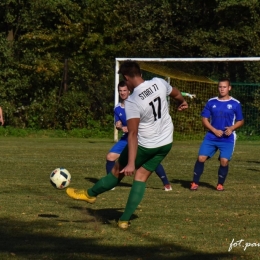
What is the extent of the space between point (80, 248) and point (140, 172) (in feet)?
4.94

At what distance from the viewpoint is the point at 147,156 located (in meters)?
7.98

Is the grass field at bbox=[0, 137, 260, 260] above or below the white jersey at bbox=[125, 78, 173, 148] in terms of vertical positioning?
below

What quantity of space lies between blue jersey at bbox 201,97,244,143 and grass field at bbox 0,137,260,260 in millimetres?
844

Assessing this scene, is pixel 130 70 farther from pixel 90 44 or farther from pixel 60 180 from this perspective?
pixel 90 44

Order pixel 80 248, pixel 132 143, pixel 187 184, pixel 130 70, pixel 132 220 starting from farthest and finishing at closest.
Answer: pixel 187 184
pixel 132 220
pixel 130 70
pixel 132 143
pixel 80 248

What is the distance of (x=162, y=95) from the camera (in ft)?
25.7

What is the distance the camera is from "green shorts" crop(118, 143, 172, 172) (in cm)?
792

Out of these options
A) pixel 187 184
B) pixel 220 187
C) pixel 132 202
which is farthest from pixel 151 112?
pixel 187 184

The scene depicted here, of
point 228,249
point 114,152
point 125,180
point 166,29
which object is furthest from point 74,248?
point 166,29

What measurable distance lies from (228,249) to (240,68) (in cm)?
2323

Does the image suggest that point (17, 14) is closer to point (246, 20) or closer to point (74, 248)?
point (246, 20)

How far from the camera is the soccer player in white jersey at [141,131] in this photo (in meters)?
7.62

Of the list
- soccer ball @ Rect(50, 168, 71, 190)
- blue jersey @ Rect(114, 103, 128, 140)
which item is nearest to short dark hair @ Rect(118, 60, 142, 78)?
soccer ball @ Rect(50, 168, 71, 190)

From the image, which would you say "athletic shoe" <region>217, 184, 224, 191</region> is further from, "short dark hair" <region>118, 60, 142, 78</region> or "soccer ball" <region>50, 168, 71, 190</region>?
"short dark hair" <region>118, 60, 142, 78</region>
